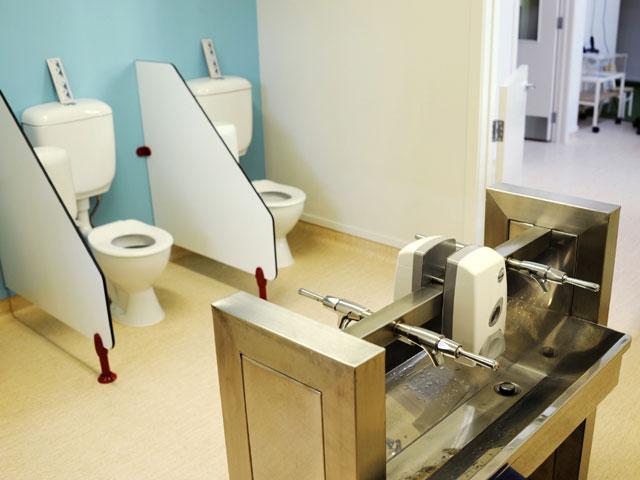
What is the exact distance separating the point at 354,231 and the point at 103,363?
1698mm

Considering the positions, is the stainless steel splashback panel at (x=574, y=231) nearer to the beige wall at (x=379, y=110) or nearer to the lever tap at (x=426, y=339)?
the lever tap at (x=426, y=339)

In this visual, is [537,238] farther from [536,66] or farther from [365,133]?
[536,66]

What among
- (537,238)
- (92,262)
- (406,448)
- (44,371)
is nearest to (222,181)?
(92,262)

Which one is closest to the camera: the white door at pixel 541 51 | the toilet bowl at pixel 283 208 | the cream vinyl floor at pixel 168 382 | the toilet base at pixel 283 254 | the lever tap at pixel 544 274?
the lever tap at pixel 544 274

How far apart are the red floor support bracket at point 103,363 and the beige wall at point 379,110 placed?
Answer: 5.50ft

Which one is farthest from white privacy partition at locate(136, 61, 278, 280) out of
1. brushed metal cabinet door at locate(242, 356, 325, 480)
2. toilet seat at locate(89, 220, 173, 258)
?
brushed metal cabinet door at locate(242, 356, 325, 480)

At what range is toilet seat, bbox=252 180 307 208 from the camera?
3705 mm

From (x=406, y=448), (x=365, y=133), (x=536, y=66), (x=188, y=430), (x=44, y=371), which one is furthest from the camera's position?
(x=536, y=66)

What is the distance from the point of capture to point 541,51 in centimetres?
614

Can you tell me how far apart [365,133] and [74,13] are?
5.02ft

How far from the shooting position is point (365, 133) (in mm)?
3783

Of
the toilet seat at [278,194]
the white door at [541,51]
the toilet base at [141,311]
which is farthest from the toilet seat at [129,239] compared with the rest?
the white door at [541,51]

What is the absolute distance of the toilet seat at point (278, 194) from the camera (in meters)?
3.71

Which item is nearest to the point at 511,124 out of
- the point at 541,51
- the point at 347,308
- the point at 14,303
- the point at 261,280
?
the point at 261,280
